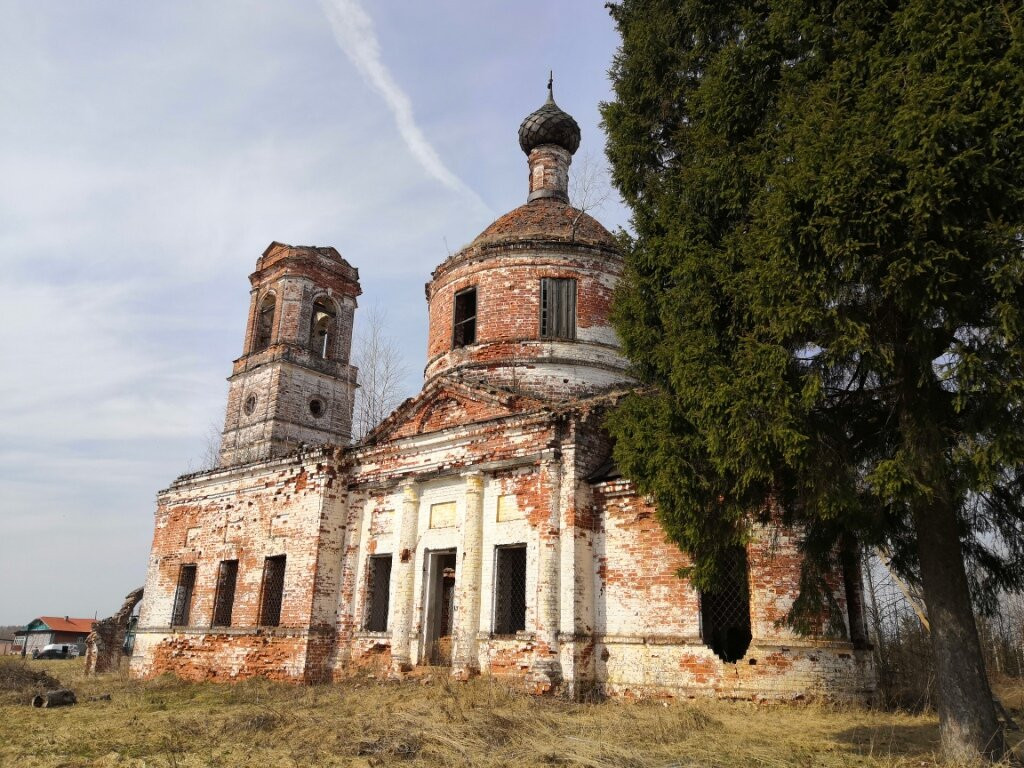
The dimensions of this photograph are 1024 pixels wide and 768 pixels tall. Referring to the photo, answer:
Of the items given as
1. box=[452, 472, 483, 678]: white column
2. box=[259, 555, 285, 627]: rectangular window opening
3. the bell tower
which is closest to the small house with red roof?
the bell tower

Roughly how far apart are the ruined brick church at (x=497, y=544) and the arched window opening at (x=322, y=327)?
644cm

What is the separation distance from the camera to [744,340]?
6633 mm

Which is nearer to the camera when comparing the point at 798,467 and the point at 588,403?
the point at 798,467

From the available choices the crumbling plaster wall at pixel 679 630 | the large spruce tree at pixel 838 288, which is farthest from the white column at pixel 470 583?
the large spruce tree at pixel 838 288

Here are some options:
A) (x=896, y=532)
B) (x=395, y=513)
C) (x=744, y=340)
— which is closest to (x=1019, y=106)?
(x=744, y=340)

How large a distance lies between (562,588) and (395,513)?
4.30m

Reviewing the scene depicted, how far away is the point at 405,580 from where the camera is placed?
1345 centimetres

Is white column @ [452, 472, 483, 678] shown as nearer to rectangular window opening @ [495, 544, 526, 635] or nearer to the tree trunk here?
rectangular window opening @ [495, 544, 526, 635]

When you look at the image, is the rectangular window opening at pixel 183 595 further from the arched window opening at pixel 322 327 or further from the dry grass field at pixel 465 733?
the arched window opening at pixel 322 327

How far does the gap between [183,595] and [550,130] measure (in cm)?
1414

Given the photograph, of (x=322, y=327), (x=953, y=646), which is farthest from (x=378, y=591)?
(x=322, y=327)

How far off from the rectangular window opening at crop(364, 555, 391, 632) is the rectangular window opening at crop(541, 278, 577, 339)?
18.1 ft

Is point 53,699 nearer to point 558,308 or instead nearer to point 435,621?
point 435,621

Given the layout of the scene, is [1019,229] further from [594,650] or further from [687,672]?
[594,650]
